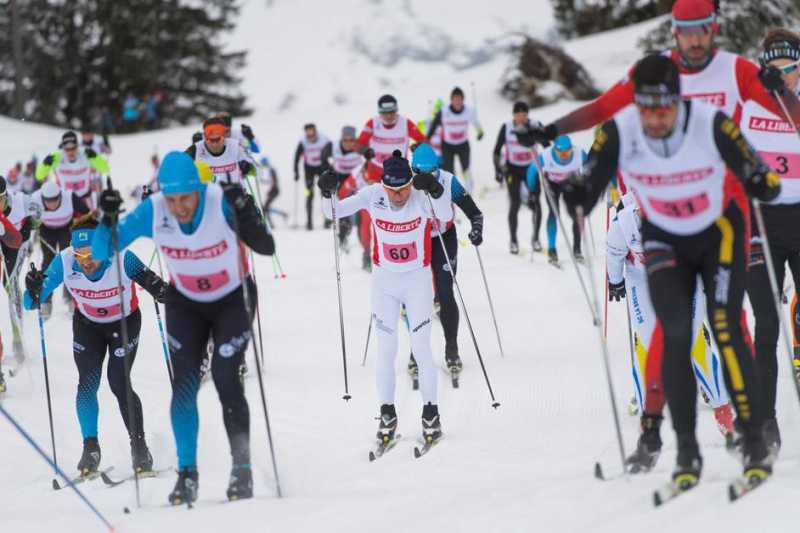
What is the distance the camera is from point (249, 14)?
50844 mm

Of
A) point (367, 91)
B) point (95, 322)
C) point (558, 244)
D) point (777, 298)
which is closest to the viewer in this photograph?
point (777, 298)

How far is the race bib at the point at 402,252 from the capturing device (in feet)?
24.1

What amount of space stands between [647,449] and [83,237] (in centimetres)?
440

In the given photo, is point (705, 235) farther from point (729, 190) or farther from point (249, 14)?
point (249, 14)

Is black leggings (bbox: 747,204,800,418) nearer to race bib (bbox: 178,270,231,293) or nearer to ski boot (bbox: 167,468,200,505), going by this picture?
race bib (bbox: 178,270,231,293)

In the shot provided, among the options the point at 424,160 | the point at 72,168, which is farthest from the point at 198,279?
the point at 72,168

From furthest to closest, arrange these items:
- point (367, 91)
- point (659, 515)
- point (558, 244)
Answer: point (367, 91) < point (558, 244) < point (659, 515)

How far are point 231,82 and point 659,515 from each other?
118 feet

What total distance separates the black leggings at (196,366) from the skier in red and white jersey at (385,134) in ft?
24.0

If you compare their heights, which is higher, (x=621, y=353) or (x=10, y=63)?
(x=10, y=63)

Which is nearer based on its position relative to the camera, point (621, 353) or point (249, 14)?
point (621, 353)

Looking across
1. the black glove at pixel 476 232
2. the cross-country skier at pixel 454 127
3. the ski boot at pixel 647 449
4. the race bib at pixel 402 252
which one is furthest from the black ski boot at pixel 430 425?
the cross-country skier at pixel 454 127

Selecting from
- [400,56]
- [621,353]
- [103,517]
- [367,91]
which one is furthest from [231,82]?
[103,517]

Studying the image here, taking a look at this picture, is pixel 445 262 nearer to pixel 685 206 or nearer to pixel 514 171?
pixel 685 206
